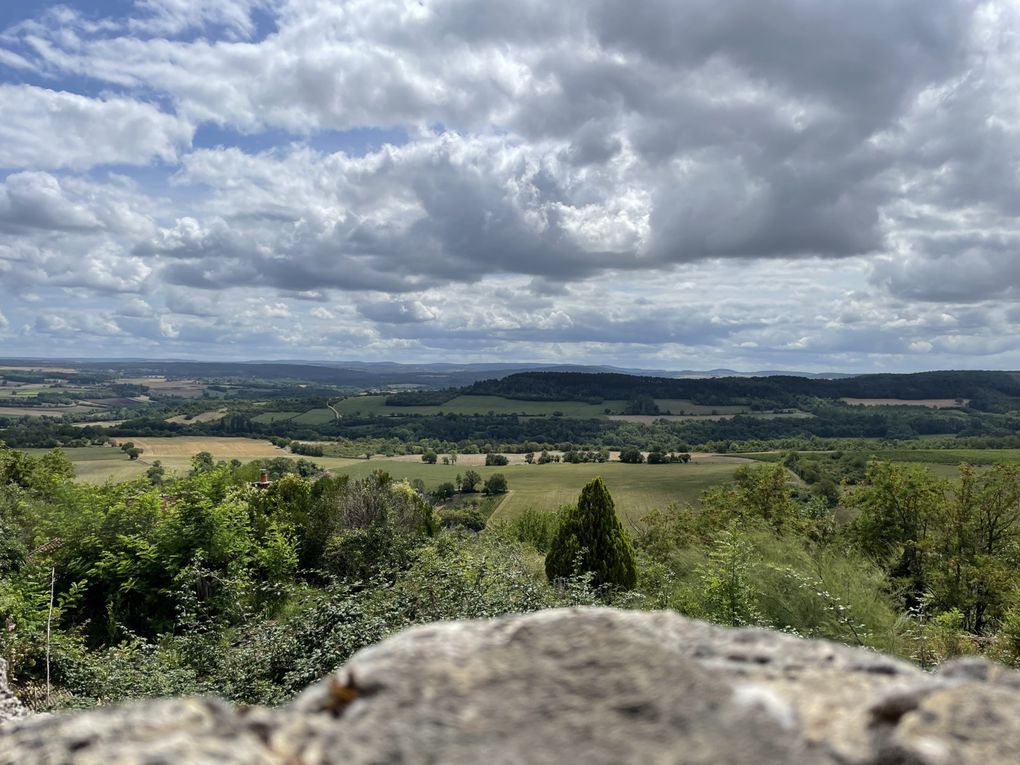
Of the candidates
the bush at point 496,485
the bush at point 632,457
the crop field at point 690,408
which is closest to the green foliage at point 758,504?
the bush at point 496,485

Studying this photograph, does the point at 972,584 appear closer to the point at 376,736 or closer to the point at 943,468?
the point at 376,736

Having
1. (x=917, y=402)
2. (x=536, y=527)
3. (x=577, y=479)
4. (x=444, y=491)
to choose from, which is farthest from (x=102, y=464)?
(x=917, y=402)

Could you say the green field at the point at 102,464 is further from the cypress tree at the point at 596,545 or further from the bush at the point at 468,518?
the cypress tree at the point at 596,545

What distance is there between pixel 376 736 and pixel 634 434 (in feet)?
485

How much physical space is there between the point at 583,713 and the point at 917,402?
211 meters

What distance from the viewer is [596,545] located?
20.6 meters

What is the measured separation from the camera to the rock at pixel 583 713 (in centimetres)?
169

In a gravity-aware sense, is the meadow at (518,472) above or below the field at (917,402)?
below

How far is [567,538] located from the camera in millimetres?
21062

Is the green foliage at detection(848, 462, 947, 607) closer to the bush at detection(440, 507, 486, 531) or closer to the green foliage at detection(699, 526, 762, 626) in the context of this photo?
the green foliage at detection(699, 526, 762, 626)

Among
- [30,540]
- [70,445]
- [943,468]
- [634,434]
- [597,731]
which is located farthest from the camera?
[634,434]

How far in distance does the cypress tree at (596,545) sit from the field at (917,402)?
177 m

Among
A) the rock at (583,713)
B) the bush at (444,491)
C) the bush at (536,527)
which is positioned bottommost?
the bush at (444,491)

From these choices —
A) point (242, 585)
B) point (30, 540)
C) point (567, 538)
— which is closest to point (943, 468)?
point (567, 538)
